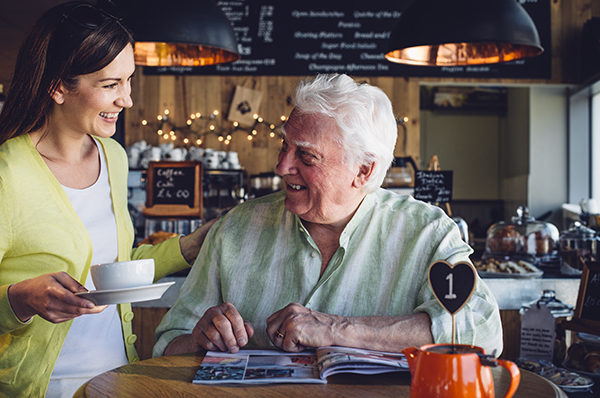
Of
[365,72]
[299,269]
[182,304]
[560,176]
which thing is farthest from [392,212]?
[560,176]

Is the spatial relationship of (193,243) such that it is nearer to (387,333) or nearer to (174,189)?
(387,333)

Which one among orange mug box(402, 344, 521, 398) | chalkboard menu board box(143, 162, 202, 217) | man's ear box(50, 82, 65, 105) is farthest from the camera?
chalkboard menu board box(143, 162, 202, 217)

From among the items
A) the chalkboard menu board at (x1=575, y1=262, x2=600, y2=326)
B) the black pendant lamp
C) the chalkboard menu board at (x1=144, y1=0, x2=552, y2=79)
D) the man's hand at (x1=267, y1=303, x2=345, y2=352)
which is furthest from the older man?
the chalkboard menu board at (x1=144, y1=0, x2=552, y2=79)

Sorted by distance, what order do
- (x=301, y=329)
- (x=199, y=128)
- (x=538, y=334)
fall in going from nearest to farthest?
(x=301, y=329)
(x=538, y=334)
(x=199, y=128)

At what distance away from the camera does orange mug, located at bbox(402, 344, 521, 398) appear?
773 mm

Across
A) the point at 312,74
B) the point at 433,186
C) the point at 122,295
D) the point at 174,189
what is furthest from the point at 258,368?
the point at 312,74

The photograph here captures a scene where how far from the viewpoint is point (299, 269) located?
4.60ft

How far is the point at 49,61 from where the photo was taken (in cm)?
136

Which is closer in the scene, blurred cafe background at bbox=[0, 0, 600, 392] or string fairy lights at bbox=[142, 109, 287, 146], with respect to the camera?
blurred cafe background at bbox=[0, 0, 600, 392]

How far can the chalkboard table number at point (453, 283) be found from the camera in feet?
2.89

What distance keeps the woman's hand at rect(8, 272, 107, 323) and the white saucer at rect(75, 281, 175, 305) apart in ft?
0.09

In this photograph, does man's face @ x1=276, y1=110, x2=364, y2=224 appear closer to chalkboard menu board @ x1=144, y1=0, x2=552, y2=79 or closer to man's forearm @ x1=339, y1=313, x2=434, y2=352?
man's forearm @ x1=339, y1=313, x2=434, y2=352

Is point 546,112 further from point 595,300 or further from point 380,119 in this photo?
point 380,119

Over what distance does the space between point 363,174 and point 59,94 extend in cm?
79
